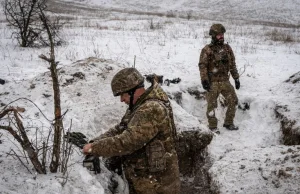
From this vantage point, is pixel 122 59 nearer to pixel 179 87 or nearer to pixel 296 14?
pixel 179 87

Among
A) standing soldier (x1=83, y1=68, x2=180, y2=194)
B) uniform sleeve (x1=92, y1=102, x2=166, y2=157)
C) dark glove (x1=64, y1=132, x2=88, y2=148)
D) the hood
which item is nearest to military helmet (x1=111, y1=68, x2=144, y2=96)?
standing soldier (x1=83, y1=68, x2=180, y2=194)

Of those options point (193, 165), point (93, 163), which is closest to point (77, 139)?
point (93, 163)

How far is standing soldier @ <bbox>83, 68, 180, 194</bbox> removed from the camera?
2699 millimetres

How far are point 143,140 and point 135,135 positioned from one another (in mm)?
97

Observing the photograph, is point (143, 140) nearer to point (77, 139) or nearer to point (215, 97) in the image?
point (77, 139)

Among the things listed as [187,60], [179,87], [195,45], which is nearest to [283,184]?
[179,87]

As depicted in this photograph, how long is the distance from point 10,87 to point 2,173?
269 cm

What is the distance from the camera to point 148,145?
2.87 m

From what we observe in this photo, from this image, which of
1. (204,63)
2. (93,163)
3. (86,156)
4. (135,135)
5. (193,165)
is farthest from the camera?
(204,63)

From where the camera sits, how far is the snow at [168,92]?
11.0 ft

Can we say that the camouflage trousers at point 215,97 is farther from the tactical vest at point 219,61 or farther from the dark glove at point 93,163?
the dark glove at point 93,163

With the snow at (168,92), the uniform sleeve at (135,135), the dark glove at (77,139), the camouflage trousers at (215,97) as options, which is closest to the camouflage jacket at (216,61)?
the camouflage trousers at (215,97)

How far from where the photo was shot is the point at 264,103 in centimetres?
657

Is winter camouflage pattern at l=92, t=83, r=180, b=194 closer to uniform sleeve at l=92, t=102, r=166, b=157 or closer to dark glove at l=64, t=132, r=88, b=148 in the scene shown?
uniform sleeve at l=92, t=102, r=166, b=157
